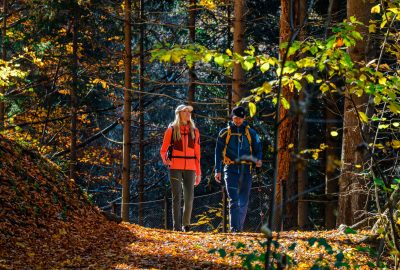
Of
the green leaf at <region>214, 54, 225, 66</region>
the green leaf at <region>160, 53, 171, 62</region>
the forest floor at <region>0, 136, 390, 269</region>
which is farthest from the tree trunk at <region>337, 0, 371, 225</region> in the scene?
the green leaf at <region>160, 53, 171, 62</region>

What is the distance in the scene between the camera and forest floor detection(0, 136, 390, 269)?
265 inches

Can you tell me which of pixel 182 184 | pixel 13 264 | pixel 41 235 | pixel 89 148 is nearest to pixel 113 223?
pixel 182 184

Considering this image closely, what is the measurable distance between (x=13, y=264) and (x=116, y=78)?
17.6 meters

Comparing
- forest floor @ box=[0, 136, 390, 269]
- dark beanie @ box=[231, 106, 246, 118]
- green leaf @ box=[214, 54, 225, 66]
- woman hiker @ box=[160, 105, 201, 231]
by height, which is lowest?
Result: forest floor @ box=[0, 136, 390, 269]

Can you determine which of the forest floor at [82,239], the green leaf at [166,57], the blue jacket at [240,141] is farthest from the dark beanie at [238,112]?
the green leaf at [166,57]

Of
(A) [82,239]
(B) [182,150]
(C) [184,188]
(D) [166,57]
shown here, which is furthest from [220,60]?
(C) [184,188]

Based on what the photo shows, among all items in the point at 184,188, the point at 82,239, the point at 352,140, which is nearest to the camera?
the point at 82,239

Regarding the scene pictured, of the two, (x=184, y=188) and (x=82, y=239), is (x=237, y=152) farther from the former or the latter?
(x=82, y=239)

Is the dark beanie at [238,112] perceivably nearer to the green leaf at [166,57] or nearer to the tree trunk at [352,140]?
the tree trunk at [352,140]

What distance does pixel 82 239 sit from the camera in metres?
8.24

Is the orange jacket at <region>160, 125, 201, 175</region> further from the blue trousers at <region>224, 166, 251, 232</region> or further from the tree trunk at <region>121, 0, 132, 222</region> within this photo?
the tree trunk at <region>121, 0, 132, 222</region>

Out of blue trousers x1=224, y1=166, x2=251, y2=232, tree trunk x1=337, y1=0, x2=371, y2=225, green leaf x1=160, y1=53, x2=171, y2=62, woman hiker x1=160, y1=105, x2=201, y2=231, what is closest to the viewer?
green leaf x1=160, y1=53, x2=171, y2=62

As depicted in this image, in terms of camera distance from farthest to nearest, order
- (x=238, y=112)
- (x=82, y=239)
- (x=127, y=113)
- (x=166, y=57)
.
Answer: (x=127, y=113) < (x=238, y=112) < (x=82, y=239) < (x=166, y=57)

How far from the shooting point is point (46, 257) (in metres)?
7.02
